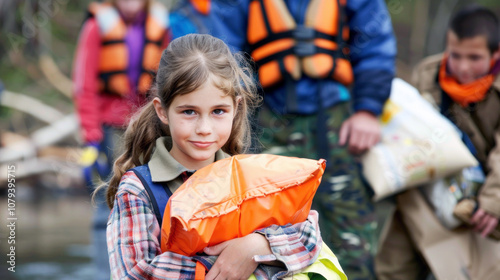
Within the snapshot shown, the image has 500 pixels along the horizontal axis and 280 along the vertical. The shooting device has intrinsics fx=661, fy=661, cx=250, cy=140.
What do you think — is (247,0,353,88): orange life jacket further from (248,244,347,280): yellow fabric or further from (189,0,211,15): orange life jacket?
(248,244,347,280): yellow fabric

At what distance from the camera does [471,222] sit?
348cm

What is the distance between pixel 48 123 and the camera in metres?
11.4

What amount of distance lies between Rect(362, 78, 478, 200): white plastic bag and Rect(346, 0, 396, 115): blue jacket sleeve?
0.54ft

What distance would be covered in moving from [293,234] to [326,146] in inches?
63.6

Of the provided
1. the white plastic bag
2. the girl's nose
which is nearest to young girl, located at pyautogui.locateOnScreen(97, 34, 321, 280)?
the girl's nose

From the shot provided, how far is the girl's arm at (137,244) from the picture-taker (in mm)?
1757

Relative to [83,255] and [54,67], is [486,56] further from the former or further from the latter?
[54,67]

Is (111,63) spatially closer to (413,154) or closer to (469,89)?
(413,154)

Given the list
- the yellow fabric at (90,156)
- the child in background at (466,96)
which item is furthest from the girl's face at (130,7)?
the child in background at (466,96)

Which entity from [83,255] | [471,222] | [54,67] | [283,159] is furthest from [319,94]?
[54,67]

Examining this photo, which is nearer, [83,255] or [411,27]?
[83,255]

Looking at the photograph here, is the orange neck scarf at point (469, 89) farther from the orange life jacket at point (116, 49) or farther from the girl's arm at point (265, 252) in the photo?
the girl's arm at point (265, 252)

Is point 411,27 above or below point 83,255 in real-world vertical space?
above

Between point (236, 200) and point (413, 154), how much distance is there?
186 cm
